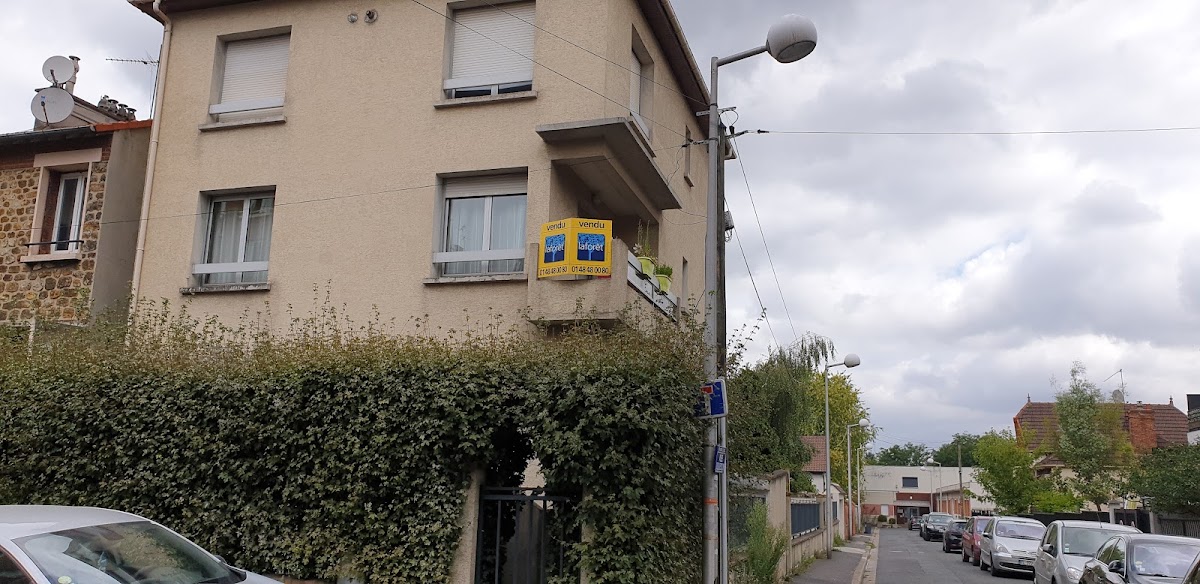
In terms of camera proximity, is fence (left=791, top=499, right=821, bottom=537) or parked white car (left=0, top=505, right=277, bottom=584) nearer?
parked white car (left=0, top=505, right=277, bottom=584)

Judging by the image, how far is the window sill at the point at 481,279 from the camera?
11938mm

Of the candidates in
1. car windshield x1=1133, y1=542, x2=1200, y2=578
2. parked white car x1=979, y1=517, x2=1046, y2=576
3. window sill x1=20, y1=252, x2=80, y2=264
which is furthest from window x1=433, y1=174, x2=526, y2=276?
parked white car x1=979, y1=517, x2=1046, y2=576

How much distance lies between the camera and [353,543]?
8.88 m

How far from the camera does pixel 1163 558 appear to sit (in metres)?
10.8

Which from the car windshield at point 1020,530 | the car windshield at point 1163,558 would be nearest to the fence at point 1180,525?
the car windshield at point 1020,530

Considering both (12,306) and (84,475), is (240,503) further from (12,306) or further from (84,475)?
(12,306)

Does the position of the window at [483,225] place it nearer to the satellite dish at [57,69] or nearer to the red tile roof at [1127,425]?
the satellite dish at [57,69]

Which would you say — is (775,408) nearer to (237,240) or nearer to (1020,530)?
(1020,530)

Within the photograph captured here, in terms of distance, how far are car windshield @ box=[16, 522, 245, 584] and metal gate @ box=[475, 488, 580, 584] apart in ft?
8.69

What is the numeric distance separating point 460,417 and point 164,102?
910 centimetres

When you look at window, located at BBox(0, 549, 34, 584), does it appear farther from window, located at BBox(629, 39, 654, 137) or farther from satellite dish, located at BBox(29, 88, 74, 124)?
satellite dish, located at BBox(29, 88, 74, 124)

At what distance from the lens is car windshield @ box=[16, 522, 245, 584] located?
5941mm

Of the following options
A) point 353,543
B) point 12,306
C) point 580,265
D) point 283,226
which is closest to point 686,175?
point 580,265

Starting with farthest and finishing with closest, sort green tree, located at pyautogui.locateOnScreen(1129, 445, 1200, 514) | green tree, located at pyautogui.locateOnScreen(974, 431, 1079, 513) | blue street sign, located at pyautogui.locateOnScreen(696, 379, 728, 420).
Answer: green tree, located at pyautogui.locateOnScreen(974, 431, 1079, 513), green tree, located at pyautogui.locateOnScreen(1129, 445, 1200, 514), blue street sign, located at pyautogui.locateOnScreen(696, 379, 728, 420)
